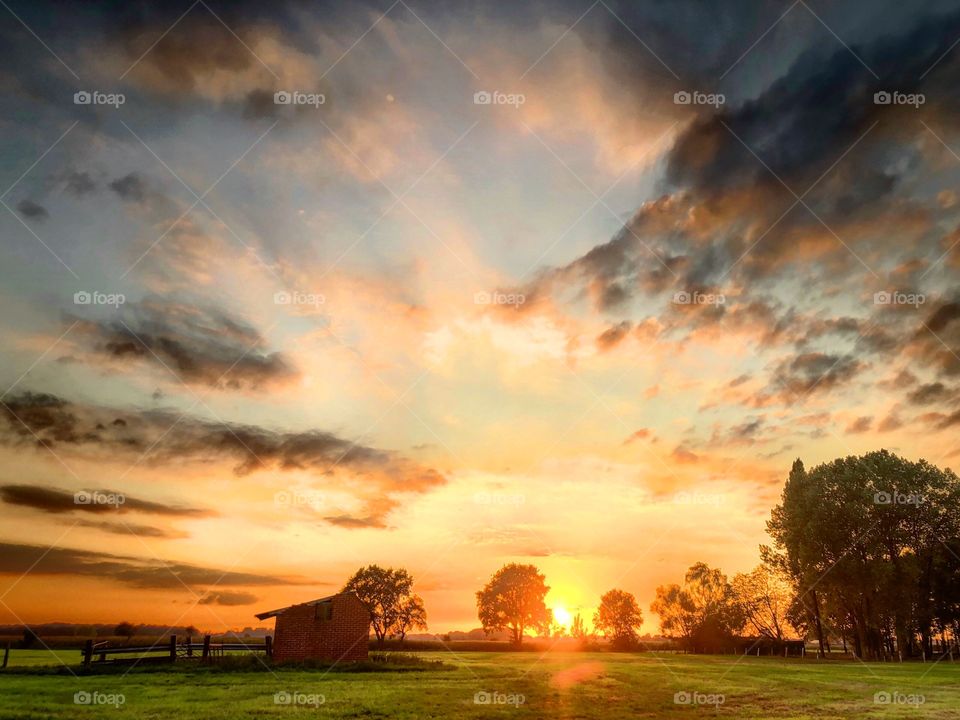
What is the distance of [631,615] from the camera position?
122438 mm

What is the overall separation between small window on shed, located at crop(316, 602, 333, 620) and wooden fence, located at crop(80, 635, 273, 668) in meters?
4.70

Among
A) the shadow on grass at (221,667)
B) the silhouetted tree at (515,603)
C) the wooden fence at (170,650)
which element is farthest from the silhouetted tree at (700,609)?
the wooden fence at (170,650)

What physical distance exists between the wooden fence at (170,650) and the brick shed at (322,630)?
2186 millimetres

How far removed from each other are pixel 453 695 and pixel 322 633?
24515 millimetres

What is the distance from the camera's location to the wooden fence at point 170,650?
1304 inches

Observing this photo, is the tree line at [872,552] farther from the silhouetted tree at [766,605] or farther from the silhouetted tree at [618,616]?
the silhouetted tree at [618,616]

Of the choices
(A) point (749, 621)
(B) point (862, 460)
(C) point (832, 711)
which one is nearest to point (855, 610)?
(B) point (862, 460)

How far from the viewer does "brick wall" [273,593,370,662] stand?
144ft

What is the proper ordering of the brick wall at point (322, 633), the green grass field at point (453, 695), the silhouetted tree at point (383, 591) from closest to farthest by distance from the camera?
the green grass field at point (453, 695), the brick wall at point (322, 633), the silhouetted tree at point (383, 591)

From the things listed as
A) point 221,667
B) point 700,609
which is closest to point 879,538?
point 700,609

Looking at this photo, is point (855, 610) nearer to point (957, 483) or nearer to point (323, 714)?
point (957, 483)

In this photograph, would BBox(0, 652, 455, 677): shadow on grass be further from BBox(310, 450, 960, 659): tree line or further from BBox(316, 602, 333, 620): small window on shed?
BBox(310, 450, 960, 659): tree line

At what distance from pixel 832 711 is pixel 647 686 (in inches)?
380

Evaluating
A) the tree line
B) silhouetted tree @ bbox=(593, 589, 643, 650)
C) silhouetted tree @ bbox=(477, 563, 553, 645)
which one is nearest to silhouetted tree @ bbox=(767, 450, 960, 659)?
the tree line
